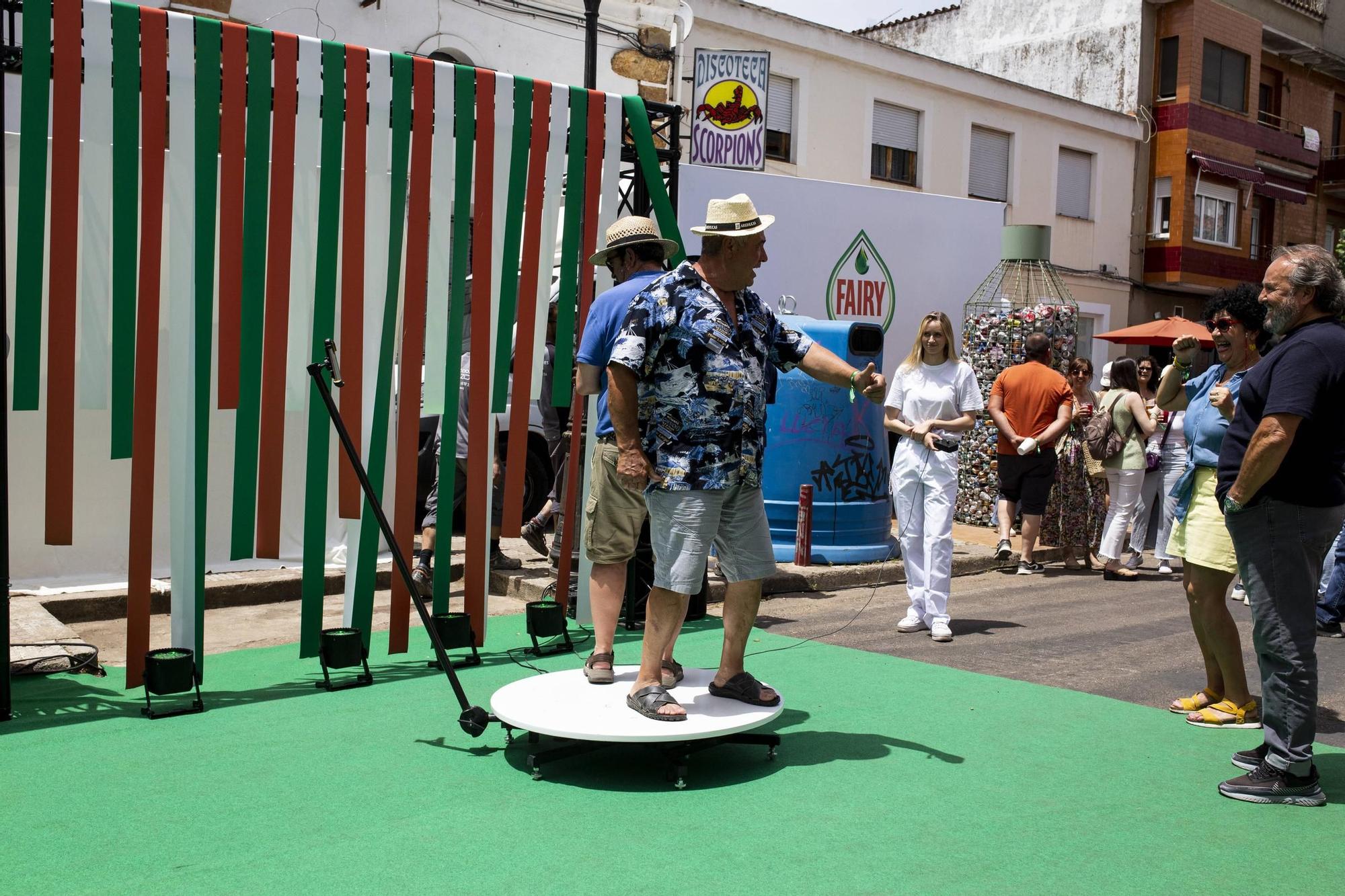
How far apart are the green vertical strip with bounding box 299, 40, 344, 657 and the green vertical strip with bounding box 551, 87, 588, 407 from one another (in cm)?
124

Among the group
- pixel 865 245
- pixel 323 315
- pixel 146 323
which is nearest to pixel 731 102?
pixel 865 245

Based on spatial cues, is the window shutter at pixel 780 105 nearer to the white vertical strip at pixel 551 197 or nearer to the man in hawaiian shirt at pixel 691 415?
the white vertical strip at pixel 551 197

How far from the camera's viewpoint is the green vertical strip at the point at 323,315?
574cm

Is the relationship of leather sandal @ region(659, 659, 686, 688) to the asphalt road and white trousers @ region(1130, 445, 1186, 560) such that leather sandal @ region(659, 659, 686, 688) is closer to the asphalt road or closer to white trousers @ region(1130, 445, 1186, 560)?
the asphalt road

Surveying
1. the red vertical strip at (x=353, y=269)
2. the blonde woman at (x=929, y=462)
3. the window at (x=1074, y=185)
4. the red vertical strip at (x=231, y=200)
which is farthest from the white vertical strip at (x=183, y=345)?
the window at (x=1074, y=185)

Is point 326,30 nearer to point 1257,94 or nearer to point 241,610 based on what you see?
point 241,610

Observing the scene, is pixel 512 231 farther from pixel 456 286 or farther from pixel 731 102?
pixel 731 102

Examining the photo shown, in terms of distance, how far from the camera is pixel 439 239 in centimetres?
614

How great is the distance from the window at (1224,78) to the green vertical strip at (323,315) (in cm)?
2480

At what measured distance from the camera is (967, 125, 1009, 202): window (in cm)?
2342

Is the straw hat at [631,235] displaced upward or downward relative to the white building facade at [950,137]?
downward

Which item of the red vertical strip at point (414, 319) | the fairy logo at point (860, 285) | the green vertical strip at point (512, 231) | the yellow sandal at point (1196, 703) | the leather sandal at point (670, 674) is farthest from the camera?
the fairy logo at point (860, 285)

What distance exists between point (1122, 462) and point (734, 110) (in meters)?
7.95

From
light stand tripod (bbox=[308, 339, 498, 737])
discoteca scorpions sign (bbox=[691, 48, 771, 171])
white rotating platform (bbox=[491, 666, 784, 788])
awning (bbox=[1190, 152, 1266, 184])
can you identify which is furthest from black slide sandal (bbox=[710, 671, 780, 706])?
awning (bbox=[1190, 152, 1266, 184])
